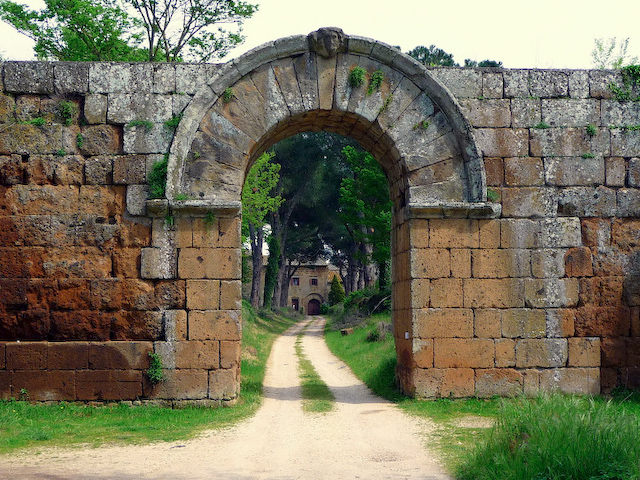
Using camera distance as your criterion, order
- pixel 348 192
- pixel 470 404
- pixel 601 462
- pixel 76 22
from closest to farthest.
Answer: pixel 601 462 → pixel 470 404 → pixel 76 22 → pixel 348 192

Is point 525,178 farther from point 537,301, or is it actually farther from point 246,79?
point 246,79

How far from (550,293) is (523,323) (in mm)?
635

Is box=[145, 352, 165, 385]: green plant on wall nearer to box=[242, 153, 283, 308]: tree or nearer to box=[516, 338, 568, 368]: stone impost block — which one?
box=[516, 338, 568, 368]: stone impost block

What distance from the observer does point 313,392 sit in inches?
→ 464

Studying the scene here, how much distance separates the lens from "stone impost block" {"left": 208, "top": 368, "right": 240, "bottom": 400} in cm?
962

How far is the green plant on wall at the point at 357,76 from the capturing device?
1034 centimetres

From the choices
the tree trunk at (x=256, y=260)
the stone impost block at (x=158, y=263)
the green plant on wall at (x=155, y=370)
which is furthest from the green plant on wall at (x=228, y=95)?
the tree trunk at (x=256, y=260)

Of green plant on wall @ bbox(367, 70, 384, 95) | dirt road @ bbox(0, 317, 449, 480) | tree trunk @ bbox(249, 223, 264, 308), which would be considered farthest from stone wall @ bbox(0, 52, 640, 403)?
tree trunk @ bbox(249, 223, 264, 308)

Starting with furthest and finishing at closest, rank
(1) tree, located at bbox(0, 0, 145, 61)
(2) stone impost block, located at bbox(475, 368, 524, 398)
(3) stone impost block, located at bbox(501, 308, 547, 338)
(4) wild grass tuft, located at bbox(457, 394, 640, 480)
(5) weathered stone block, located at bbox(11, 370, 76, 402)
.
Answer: (1) tree, located at bbox(0, 0, 145, 61), (3) stone impost block, located at bbox(501, 308, 547, 338), (2) stone impost block, located at bbox(475, 368, 524, 398), (5) weathered stone block, located at bbox(11, 370, 76, 402), (4) wild grass tuft, located at bbox(457, 394, 640, 480)

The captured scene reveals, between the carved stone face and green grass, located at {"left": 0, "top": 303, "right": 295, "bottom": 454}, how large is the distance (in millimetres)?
5584

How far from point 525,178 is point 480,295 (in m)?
1.99

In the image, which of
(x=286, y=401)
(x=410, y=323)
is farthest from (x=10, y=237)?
(x=410, y=323)

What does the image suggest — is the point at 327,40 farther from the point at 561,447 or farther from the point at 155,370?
the point at 561,447

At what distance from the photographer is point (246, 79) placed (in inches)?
404
